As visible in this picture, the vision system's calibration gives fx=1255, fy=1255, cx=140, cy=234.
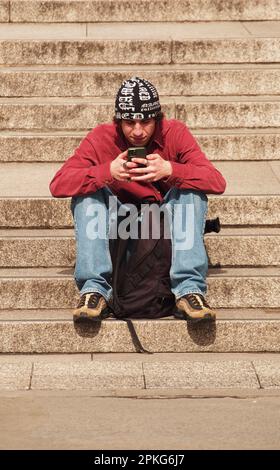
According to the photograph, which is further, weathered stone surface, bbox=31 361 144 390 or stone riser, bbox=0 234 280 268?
stone riser, bbox=0 234 280 268

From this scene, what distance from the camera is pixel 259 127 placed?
8648 mm

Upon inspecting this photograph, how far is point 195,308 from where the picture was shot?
6.41 meters

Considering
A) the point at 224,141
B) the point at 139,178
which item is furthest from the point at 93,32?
the point at 139,178

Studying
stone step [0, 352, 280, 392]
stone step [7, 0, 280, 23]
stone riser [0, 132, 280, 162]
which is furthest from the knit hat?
stone step [7, 0, 280, 23]

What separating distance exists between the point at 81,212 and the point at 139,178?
351 mm

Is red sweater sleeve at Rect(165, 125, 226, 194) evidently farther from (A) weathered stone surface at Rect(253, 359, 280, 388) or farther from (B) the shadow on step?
(A) weathered stone surface at Rect(253, 359, 280, 388)

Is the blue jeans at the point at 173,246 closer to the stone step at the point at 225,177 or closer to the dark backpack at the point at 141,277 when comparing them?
the dark backpack at the point at 141,277

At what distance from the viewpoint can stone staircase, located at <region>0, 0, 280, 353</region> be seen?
659 centimetres

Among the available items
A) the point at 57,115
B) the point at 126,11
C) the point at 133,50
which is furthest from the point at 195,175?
the point at 126,11

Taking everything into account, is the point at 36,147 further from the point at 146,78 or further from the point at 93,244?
the point at 93,244

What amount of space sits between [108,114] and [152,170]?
2161mm

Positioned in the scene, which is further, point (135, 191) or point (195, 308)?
point (135, 191)

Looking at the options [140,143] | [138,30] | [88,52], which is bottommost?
[140,143]

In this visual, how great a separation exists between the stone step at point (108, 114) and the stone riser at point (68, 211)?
1.29 meters
